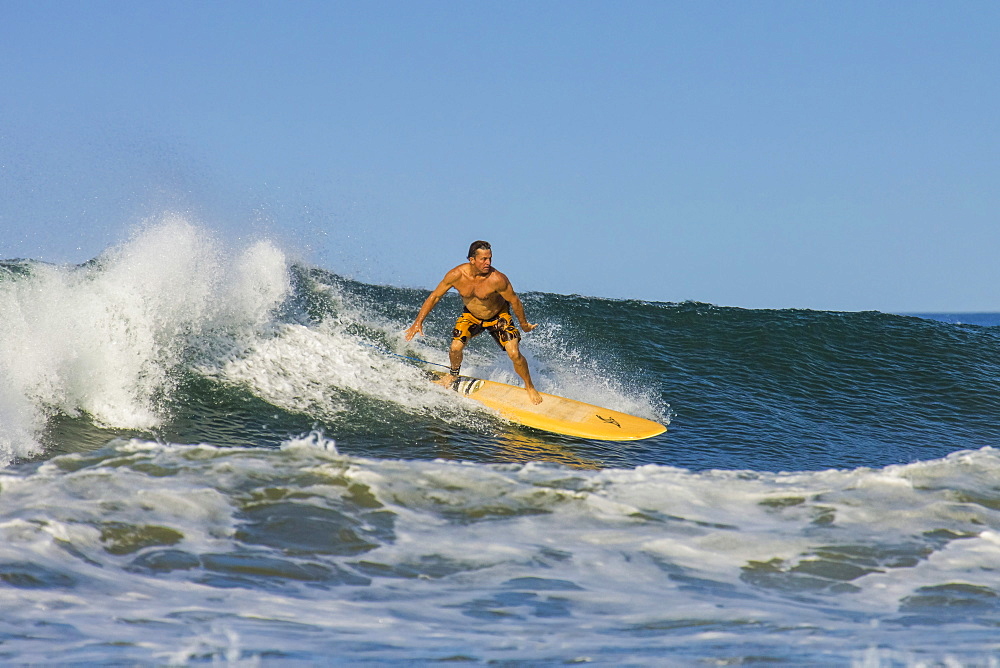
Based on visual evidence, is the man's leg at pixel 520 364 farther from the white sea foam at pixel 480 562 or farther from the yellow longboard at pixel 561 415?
the white sea foam at pixel 480 562

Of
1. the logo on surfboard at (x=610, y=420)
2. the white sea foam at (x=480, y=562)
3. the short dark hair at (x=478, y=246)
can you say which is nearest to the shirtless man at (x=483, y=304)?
the short dark hair at (x=478, y=246)

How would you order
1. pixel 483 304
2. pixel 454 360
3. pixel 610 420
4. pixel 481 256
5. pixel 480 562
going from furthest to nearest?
1. pixel 454 360
2. pixel 483 304
3. pixel 610 420
4. pixel 481 256
5. pixel 480 562

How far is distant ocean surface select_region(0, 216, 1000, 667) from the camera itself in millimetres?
3307

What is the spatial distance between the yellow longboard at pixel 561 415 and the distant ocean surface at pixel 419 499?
9.3 inches

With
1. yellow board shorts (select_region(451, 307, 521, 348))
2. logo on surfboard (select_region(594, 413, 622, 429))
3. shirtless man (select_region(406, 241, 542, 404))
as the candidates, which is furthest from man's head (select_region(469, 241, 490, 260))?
logo on surfboard (select_region(594, 413, 622, 429))

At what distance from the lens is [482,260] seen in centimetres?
813

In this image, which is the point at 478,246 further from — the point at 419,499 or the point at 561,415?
the point at 419,499

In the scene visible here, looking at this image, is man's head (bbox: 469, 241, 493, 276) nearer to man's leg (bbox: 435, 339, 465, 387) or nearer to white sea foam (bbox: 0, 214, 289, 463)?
man's leg (bbox: 435, 339, 465, 387)

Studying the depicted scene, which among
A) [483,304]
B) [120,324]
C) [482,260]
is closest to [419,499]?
[482,260]

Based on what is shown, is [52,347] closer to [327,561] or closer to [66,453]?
[66,453]

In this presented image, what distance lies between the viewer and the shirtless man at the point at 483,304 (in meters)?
8.35

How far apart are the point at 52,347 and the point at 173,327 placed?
1593 mm

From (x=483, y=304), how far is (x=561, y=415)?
4.82 feet

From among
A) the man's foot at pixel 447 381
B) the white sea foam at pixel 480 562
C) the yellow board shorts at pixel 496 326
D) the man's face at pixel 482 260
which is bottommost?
the white sea foam at pixel 480 562
